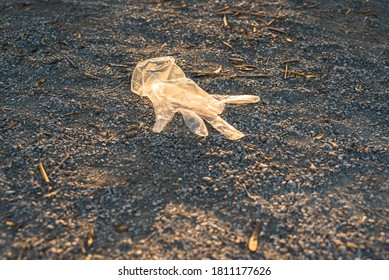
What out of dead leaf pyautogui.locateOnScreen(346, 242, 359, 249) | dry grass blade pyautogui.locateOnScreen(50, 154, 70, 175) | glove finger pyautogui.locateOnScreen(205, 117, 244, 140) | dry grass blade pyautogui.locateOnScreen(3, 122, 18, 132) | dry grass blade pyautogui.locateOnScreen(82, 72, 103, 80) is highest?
glove finger pyautogui.locateOnScreen(205, 117, 244, 140)

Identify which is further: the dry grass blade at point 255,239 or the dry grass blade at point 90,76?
the dry grass blade at point 90,76

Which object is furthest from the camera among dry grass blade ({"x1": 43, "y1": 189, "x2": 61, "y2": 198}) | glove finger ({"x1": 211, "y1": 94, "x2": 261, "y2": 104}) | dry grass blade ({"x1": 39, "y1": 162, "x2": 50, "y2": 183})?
glove finger ({"x1": 211, "y1": 94, "x2": 261, "y2": 104})

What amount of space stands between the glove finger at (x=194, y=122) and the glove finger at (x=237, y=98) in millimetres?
341

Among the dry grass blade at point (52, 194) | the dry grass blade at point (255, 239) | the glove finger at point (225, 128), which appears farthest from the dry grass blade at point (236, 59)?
the dry grass blade at point (52, 194)

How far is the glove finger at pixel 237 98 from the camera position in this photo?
377 centimetres

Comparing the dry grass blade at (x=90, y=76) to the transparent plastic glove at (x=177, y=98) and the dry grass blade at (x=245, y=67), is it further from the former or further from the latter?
the dry grass blade at (x=245, y=67)

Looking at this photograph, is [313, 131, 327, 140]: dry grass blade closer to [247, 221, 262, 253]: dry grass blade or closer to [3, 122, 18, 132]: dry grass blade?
[247, 221, 262, 253]: dry grass blade

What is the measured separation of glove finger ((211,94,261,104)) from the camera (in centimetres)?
377

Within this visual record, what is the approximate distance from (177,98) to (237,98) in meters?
0.51

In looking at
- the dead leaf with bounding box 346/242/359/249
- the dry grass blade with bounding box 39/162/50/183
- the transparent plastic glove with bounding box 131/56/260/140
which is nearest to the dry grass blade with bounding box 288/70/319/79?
the transparent plastic glove with bounding box 131/56/260/140

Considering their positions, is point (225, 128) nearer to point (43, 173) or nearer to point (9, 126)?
point (43, 173)

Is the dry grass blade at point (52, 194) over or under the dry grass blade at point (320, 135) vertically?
under

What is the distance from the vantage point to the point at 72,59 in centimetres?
429

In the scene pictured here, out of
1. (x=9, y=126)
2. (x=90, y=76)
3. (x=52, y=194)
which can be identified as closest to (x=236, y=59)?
(x=90, y=76)
